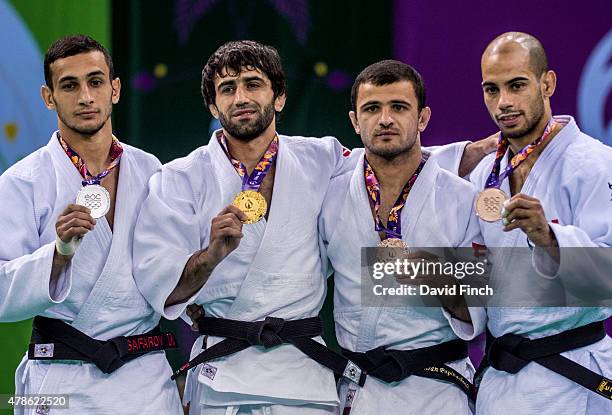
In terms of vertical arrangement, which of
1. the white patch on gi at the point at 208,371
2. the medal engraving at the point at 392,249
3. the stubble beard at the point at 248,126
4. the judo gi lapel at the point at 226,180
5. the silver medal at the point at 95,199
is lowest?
the white patch on gi at the point at 208,371

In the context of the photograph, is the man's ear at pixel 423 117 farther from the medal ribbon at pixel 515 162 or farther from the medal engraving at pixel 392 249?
the medal engraving at pixel 392 249

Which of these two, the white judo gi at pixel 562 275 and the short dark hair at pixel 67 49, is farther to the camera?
the short dark hair at pixel 67 49

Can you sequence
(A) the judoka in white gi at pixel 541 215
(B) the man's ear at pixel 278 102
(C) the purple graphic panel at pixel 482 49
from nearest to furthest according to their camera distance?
(A) the judoka in white gi at pixel 541 215
(B) the man's ear at pixel 278 102
(C) the purple graphic panel at pixel 482 49

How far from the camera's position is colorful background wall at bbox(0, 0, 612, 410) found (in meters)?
5.10

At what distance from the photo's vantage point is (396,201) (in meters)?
3.84

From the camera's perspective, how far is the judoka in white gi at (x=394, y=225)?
3.72 meters

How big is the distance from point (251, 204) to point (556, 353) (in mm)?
1245

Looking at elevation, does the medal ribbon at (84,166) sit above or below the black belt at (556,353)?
above

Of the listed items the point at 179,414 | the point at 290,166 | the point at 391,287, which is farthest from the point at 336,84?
the point at 179,414

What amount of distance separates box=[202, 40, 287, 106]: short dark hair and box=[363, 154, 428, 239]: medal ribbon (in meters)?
0.50

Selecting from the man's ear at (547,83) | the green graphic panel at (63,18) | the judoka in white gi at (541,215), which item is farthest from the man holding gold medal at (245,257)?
the green graphic panel at (63,18)

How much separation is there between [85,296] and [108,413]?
1.45 feet

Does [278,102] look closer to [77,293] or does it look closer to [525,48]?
[525,48]
